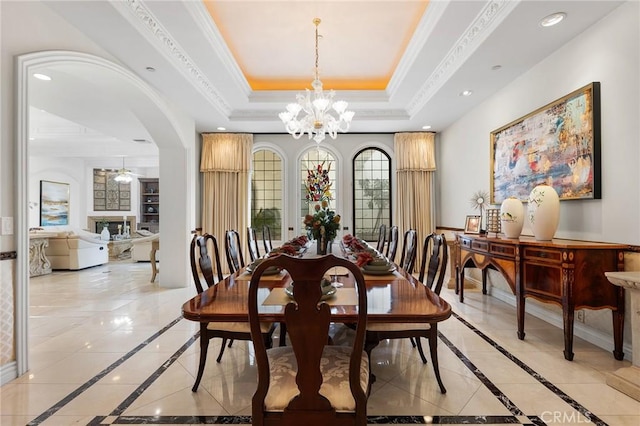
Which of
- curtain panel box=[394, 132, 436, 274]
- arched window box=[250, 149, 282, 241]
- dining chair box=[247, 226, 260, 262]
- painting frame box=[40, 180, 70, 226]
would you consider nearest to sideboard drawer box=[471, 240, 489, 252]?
curtain panel box=[394, 132, 436, 274]

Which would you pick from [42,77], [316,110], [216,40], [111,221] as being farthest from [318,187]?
[111,221]

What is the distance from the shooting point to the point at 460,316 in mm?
3459

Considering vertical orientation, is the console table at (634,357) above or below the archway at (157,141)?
below

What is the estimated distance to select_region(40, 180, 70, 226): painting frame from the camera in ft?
29.2

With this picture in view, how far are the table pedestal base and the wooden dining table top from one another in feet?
4.59

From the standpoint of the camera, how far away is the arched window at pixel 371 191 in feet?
21.1

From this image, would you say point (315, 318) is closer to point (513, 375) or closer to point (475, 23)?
point (513, 375)

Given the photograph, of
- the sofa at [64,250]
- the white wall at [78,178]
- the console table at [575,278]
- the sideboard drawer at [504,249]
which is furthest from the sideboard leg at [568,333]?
the white wall at [78,178]

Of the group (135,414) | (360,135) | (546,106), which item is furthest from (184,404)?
(360,135)

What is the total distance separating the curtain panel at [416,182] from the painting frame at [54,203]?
9.75 meters

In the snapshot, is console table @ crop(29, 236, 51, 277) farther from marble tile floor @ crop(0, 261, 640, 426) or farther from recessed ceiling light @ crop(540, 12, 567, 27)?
recessed ceiling light @ crop(540, 12, 567, 27)

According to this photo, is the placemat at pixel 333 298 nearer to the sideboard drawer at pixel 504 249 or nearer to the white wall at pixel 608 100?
the sideboard drawer at pixel 504 249

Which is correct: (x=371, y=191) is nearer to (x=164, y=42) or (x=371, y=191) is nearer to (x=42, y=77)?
(x=164, y=42)

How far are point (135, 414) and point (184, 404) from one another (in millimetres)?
256
